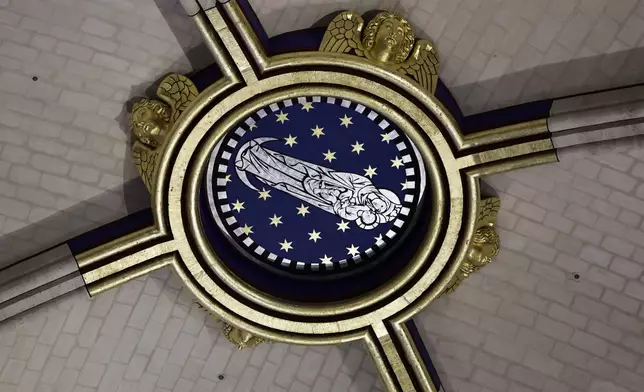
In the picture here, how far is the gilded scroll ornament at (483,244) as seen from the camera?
5.94m

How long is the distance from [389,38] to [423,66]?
393mm

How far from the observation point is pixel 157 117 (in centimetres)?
561

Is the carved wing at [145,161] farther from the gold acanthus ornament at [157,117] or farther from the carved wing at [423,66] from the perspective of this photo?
the carved wing at [423,66]

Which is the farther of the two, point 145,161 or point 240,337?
point 240,337

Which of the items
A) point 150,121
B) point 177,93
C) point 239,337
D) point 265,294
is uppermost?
point 177,93

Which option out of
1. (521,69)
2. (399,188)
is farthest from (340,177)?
(521,69)

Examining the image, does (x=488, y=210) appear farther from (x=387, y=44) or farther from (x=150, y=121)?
(x=150, y=121)

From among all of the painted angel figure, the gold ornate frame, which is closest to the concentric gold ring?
the gold ornate frame

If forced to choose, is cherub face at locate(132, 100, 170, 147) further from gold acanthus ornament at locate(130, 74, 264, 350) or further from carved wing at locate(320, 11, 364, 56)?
carved wing at locate(320, 11, 364, 56)

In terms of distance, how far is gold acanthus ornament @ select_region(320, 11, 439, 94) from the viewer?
546 centimetres

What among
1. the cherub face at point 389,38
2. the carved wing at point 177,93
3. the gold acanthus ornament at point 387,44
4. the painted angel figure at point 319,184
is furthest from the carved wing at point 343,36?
the carved wing at point 177,93

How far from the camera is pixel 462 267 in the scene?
5.98 meters

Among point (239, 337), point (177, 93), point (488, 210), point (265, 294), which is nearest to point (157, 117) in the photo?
point (177, 93)

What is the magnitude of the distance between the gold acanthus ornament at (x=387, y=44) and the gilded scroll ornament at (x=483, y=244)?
1.12 meters
